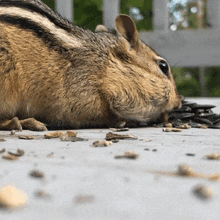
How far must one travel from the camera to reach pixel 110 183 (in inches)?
34.7

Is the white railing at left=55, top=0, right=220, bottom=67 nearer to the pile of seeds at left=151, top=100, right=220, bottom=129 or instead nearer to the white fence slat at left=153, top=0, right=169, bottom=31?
the white fence slat at left=153, top=0, right=169, bottom=31

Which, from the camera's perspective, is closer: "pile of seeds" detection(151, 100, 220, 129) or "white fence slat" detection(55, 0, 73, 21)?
"pile of seeds" detection(151, 100, 220, 129)

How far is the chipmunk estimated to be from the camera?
2.16 meters

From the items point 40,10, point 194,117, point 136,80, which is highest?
point 40,10

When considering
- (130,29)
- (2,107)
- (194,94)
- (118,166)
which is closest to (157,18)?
(130,29)

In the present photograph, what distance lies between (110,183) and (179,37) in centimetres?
352

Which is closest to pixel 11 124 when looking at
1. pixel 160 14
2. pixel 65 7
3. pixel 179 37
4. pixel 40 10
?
pixel 40 10

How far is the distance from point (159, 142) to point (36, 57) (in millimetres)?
1050

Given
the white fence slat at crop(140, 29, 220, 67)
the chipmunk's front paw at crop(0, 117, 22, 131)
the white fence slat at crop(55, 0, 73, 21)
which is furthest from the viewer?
the white fence slat at crop(140, 29, 220, 67)

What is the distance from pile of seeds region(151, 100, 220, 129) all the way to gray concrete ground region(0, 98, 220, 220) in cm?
108

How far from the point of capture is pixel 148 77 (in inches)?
96.3

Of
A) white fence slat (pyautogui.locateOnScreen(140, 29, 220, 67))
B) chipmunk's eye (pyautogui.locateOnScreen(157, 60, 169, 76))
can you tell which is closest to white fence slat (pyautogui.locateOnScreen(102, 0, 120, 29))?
white fence slat (pyautogui.locateOnScreen(140, 29, 220, 67))

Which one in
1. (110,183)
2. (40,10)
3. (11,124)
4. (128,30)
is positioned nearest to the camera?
(110,183)

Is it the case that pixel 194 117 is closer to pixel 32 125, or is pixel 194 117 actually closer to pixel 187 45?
pixel 32 125
